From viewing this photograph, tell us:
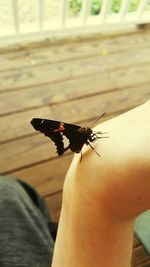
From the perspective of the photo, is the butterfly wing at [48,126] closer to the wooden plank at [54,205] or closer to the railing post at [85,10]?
the wooden plank at [54,205]

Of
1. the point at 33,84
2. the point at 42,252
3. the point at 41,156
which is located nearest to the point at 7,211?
the point at 42,252

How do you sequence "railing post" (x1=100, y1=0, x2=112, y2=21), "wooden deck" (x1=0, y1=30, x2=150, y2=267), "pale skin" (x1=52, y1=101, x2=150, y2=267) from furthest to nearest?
"railing post" (x1=100, y1=0, x2=112, y2=21), "wooden deck" (x1=0, y1=30, x2=150, y2=267), "pale skin" (x1=52, y1=101, x2=150, y2=267)

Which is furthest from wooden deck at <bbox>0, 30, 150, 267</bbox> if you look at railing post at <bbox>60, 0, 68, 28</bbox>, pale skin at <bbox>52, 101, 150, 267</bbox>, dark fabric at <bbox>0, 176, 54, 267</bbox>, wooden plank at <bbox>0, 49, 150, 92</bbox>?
pale skin at <bbox>52, 101, 150, 267</bbox>

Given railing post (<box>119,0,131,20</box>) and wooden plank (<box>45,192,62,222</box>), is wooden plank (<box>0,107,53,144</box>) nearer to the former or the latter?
wooden plank (<box>45,192,62,222</box>)

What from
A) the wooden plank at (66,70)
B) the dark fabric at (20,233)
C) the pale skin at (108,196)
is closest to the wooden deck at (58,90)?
the wooden plank at (66,70)

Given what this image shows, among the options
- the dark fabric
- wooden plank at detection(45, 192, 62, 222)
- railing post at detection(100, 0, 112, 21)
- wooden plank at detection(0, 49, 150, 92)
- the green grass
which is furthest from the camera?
the green grass

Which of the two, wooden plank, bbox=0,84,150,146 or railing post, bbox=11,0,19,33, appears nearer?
wooden plank, bbox=0,84,150,146

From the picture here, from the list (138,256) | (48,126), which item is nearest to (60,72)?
(138,256)

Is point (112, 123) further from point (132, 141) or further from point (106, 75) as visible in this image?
point (106, 75)
